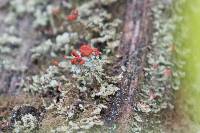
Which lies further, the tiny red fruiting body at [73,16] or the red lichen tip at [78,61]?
the tiny red fruiting body at [73,16]

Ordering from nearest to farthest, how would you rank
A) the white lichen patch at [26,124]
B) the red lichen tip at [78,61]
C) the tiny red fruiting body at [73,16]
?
the white lichen patch at [26,124] < the red lichen tip at [78,61] < the tiny red fruiting body at [73,16]

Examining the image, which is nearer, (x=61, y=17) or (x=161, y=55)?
(x=161, y=55)

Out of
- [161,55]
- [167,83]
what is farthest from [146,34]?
[167,83]

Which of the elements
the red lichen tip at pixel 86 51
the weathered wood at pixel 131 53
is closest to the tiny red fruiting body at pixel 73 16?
the weathered wood at pixel 131 53

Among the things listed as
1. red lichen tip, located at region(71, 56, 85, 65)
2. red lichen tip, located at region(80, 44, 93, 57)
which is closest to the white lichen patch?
red lichen tip, located at region(71, 56, 85, 65)

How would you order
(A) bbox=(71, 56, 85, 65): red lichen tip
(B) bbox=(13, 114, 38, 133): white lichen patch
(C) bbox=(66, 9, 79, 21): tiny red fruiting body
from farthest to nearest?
1. (C) bbox=(66, 9, 79, 21): tiny red fruiting body
2. (A) bbox=(71, 56, 85, 65): red lichen tip
3. (B) bbox=(13, 114, 38, 133): white lichen patch

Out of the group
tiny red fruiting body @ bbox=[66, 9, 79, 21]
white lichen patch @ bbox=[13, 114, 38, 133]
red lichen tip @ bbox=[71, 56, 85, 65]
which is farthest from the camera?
tiny red fruiting body @ bbox=[66, 9, 79, 21]

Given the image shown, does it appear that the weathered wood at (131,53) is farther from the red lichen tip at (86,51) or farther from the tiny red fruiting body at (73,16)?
the tiny red fruiting body at (73,16)

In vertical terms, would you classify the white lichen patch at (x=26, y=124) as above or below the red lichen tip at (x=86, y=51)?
below

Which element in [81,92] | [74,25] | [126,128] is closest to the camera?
[126,128]

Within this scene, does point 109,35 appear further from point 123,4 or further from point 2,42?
point 2,42

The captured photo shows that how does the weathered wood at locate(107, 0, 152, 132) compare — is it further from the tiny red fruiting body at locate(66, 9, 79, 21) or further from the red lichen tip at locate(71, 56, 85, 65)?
the tiny red fruiting body at locate(66, 9, 79, 21)
